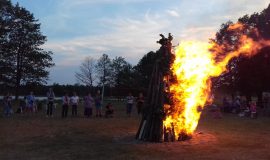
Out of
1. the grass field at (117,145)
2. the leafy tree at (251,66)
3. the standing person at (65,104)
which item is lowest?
the grass field at (117,145)

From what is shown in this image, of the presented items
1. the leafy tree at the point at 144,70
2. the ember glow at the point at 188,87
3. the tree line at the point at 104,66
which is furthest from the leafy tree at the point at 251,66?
the leafy tree at the point at 144,70

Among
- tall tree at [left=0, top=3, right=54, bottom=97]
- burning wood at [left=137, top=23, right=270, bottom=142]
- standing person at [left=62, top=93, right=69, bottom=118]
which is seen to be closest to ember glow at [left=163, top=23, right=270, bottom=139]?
burning wood at [left=137, top=23, right=270, bottom=142]

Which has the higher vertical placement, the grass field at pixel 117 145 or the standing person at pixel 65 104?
the standing person at pixel 65 104

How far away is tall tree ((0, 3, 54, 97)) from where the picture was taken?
5894 centimetres

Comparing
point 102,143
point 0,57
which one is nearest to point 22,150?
point 102,143

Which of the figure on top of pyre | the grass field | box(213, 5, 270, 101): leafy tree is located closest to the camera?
the grass field

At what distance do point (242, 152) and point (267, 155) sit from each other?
2.91 feet

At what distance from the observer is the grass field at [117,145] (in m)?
13.7

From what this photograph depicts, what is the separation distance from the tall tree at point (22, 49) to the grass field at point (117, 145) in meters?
39.2

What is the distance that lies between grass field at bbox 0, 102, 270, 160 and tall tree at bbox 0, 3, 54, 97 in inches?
1543

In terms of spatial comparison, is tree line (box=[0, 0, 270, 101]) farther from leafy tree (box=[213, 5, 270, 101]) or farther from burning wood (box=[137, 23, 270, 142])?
burning wood (box=[137, 23, 270, 142])

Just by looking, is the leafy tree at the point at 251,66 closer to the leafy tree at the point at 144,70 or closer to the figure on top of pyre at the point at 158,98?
the figure on top of pyre at the point at 158,98

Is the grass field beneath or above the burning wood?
beneath

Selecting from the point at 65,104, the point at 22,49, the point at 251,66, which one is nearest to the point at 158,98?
the point at 65,104
